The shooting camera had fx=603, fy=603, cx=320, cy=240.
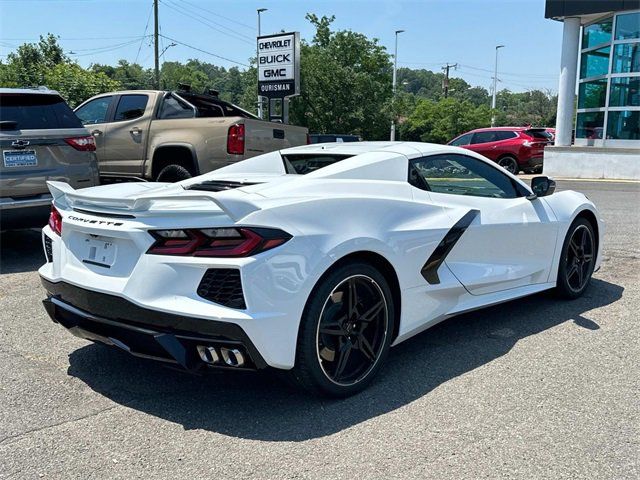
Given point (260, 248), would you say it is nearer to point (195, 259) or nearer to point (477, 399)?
point (195, 259)

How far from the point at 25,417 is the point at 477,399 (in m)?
2.46

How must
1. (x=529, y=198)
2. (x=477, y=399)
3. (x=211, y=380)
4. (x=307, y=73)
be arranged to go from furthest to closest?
(x=307, y=73) → (x=529, y=198) → (x=211, y=380) → (x=477, y=399)

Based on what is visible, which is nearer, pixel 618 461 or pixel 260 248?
pixel 618 461

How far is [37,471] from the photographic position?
2666mm

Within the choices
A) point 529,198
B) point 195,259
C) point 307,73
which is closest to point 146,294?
point 195,259

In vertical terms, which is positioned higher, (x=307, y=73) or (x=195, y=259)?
(x=307, y=73)

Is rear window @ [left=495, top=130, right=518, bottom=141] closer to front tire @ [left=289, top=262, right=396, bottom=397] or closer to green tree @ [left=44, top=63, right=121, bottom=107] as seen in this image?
front tire @ [left=289, top=262, right=396, bottom=397]

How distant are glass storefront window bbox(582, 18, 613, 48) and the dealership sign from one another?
41.2ft

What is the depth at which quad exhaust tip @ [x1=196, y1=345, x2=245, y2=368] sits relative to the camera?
2.97 metres

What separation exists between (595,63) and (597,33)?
1039 mm

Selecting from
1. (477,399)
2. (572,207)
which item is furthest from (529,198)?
(477,399)

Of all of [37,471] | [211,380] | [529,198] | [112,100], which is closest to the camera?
[37,471]

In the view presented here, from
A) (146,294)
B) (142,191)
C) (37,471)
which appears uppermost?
(142,191)

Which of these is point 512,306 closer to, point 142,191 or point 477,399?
point 477,399
